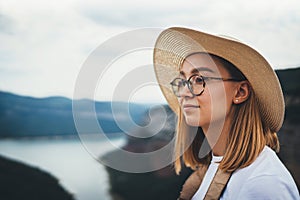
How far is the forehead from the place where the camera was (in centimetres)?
205

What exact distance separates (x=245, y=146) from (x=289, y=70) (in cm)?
55

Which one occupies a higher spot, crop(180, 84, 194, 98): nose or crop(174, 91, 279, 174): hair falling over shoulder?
crop(180, 84, 194, 98): nose

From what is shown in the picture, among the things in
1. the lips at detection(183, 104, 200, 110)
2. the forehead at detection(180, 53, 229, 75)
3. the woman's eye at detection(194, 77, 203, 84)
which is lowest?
the lips at detection(183, 104, 200, 110)

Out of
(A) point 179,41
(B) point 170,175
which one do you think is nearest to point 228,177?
(B) point 170,175

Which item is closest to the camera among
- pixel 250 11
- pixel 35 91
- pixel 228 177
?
pixel 228 177

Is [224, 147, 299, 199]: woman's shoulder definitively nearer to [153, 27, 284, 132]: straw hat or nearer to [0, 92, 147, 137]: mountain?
[153, 27, 284, 132]: straw hat

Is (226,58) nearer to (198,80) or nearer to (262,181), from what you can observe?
(198,80)

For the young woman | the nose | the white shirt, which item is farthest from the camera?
the nose

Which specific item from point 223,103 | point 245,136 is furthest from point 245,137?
point 223,103

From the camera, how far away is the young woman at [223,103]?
1985 millimetres

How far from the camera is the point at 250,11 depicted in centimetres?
232

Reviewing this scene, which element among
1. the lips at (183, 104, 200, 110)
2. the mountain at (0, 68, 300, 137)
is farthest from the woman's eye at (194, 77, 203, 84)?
the mountain at (0, 68, 300, 137)

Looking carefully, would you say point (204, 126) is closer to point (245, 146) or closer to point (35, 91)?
point (245, 146)

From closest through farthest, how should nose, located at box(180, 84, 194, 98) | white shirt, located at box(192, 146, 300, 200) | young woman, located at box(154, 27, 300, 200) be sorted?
white shirt, located at box(192, 146, 300, 200)
young woman, located at box(154, 27, 300, 200)
nose, located at box(180, 84, 194, 98)
